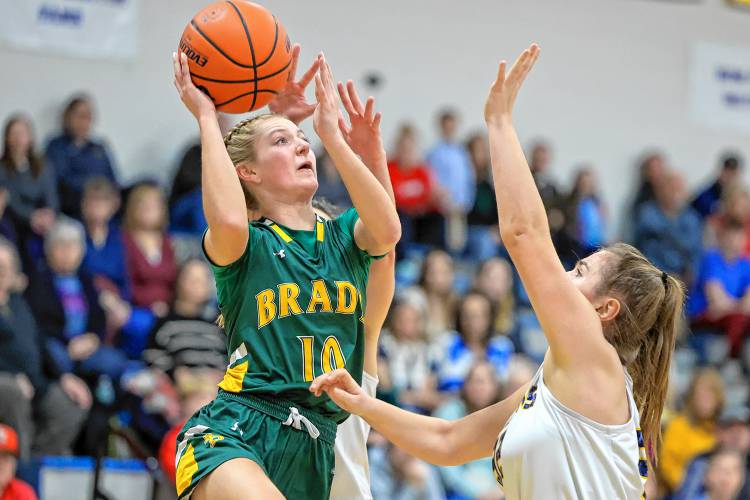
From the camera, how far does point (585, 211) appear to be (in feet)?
44.3

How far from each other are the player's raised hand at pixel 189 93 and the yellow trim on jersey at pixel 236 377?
0.89 metres

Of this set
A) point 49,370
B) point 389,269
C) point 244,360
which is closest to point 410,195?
point 49,370

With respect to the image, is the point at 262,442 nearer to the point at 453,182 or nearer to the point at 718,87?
the point at 453,182

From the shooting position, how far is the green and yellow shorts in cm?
392

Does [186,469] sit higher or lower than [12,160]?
lower

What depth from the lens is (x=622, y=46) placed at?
50.6ft

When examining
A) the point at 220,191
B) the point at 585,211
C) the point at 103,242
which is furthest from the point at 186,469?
the point at 585,211

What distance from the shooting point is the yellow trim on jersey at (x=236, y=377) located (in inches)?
160

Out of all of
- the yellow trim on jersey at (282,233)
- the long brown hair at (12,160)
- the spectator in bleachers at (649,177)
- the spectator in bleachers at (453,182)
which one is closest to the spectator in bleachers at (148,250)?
the long brown hair at (12,160)

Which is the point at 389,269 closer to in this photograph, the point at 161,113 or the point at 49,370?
the point at 49,370

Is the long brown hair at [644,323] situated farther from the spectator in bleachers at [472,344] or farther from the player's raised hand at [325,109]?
the spectator in bleachers at [472,344]

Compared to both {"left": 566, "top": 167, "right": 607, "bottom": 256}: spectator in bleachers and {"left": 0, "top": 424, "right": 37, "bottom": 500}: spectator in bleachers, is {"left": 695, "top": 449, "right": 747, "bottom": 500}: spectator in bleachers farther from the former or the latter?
{"left": 0, "top": 424, "right": 37, "bottom": 500}: spectator in bleachers

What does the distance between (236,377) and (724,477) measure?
6.43 meters

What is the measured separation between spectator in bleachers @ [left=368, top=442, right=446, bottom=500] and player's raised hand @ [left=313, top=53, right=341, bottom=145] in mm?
4616
